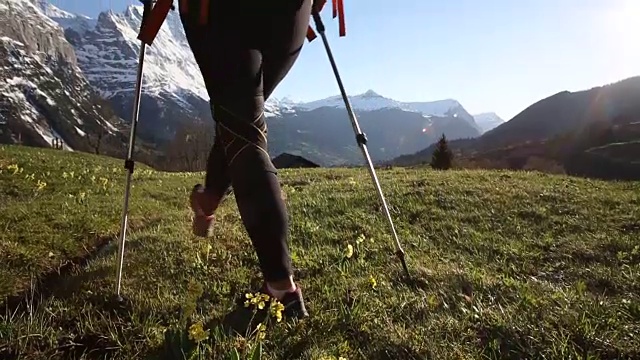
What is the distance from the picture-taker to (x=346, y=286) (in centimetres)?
336

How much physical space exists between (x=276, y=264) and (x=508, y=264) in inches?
115

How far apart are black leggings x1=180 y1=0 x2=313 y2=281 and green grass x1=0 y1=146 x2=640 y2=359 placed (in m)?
0.52

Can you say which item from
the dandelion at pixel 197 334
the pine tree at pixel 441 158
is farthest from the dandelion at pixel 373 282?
the pine tree at pixel 441 158

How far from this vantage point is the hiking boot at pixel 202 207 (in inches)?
147

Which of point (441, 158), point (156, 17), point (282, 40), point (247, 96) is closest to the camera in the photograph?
point (247, 96)

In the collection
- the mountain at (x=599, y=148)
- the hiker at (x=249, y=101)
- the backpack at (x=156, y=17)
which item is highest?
the backpack at (x=156, y=17)

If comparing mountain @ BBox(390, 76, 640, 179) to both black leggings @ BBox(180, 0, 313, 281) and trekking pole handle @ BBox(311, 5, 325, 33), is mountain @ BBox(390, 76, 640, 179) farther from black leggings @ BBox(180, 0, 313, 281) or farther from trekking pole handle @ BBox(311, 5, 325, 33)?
black leggings @ BBox(180, 0, 313, 281)

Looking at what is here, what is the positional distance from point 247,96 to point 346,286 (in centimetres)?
149

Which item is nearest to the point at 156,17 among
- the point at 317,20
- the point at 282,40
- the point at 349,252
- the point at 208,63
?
the point at 208,63

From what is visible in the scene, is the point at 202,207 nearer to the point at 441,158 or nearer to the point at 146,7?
the point at 146,7

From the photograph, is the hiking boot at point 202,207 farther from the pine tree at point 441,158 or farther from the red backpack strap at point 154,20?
the pine tree at point 441,158

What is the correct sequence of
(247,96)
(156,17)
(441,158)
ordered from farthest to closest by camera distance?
(441,158), (156,17), (247,96)

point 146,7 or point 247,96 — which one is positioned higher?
point 146,7

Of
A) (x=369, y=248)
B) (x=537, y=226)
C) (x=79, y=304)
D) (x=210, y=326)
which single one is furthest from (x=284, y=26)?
(x=537, y=226)
